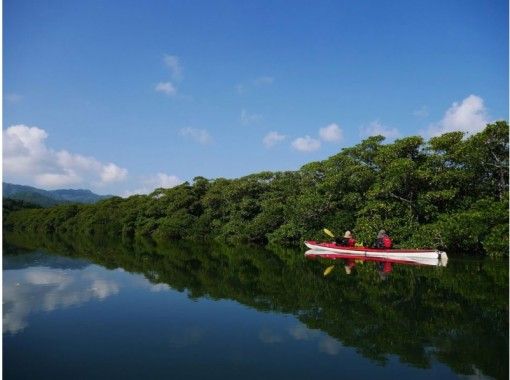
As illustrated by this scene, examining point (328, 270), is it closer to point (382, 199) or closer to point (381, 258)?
point (381, 258)

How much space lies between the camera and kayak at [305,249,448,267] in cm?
1962

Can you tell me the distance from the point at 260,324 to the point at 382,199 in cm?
1777

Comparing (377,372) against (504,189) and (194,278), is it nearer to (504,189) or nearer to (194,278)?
(194,278)

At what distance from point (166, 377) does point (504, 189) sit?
1966 cm

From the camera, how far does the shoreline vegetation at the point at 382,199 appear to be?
20.8 metres

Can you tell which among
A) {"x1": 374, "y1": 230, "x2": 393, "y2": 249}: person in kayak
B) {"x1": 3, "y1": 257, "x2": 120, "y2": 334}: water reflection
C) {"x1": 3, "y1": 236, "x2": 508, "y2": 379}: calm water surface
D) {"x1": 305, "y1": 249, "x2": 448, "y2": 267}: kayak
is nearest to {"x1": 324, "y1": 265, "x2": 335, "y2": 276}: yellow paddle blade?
{"x1": 3, "y1": 236, "x2": 508, "y2": 379}: calm water surface

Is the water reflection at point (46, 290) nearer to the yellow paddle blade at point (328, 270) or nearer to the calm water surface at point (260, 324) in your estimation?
the calm water surface at point (260, 324)

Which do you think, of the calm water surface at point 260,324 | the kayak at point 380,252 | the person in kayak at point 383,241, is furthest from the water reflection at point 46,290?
the person in kayak at point 383,241

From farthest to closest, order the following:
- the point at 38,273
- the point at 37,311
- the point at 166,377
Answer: the point at 38,273
the point at 37,311
the point at 166,377

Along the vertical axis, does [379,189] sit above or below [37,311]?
above

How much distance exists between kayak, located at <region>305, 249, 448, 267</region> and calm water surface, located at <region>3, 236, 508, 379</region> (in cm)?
155

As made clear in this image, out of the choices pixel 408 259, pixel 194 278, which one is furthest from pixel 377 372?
pixel 408 259

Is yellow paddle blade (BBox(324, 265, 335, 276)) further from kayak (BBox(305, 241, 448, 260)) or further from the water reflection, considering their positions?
the water reflection

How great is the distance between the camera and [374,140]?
28.2 meters
